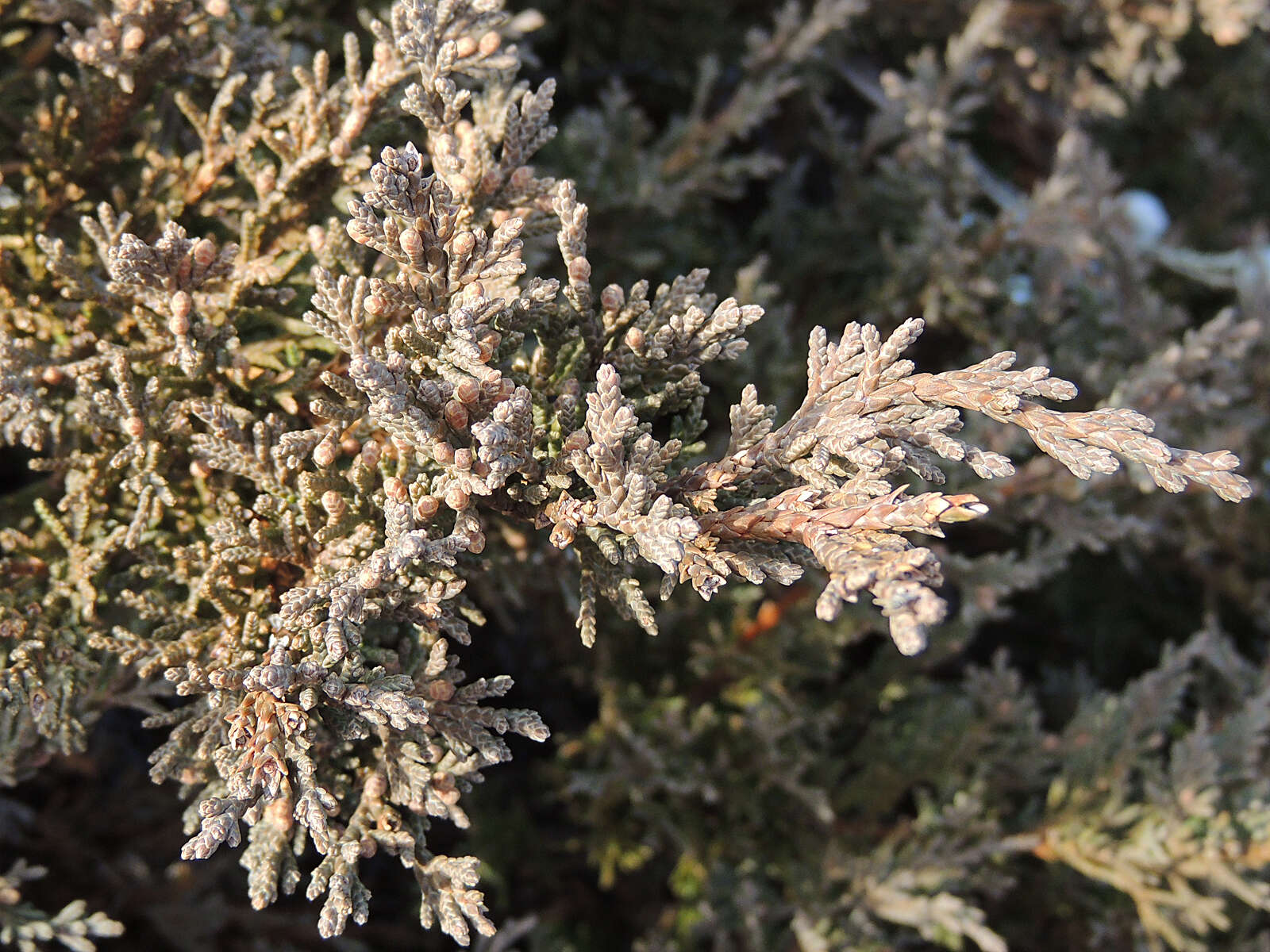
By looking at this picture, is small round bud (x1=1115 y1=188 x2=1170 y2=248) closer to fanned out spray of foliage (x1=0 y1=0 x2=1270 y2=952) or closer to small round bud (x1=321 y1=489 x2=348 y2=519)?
fanned out spray of foliage (x1=0 y1=0 x2=1270 y2=952)

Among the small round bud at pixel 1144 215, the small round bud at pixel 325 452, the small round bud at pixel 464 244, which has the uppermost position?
the small round bud at pixel 464 244

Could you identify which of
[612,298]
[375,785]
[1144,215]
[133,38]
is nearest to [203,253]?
[133,38]

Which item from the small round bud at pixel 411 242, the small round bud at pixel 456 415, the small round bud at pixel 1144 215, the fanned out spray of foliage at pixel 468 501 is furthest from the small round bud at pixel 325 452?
the small round bud at pixel 1144 215

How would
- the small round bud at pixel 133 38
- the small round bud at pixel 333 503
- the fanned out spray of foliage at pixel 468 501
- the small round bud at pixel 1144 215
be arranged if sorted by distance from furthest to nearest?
the small round bud at pixel 1144 215, the small round bud at pixel 133 38, the small round bud at pixel 333 503, the fanned out spray of foliage at pixel 468 501

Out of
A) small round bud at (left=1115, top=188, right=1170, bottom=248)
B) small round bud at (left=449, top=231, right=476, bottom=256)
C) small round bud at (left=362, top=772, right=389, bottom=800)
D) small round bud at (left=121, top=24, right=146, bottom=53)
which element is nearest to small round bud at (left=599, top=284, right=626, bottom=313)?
Answer: small round bud at (left=449, top=231, right=476, bottom=256)

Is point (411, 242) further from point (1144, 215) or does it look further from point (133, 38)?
point (1144, 215)

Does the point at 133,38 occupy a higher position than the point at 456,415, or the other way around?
the point at 133,38

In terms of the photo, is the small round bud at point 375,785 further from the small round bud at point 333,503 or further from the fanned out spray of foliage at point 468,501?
the small round bud at point 333,503
